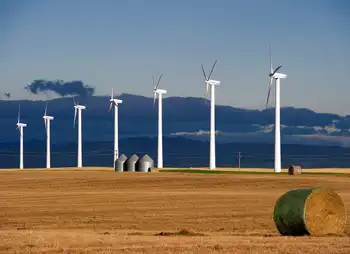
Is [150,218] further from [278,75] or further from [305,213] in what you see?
[278,75]

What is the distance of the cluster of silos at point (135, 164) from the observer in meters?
121

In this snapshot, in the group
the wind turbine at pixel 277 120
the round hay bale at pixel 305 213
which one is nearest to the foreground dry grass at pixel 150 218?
the round hay bale at pixel 305 213

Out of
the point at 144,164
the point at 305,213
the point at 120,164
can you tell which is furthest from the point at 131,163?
the point at 305,213

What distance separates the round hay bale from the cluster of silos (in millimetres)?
85256

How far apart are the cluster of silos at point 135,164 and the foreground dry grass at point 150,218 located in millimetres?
31820

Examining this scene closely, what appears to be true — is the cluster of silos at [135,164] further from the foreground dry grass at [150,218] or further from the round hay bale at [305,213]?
the round hay bale at [305,213]

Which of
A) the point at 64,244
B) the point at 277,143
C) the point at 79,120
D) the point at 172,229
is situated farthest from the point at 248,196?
the point at 79,120

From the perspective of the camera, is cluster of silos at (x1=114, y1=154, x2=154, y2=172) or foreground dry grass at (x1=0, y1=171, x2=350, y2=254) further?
cluster of silos at (x1=114, y1=154, x2=154, y2=172)

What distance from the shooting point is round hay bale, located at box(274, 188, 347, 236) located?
33875mm

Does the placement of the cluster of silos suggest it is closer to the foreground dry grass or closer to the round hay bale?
the foreground dry grass

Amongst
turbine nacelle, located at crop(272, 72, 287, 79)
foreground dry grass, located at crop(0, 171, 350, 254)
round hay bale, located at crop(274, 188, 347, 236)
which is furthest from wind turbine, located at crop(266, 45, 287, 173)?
round hay bale, located at crop(274, 188, 347, 236)

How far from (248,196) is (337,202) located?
89.1 ft

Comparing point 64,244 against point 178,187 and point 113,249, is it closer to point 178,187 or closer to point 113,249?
point 113,249

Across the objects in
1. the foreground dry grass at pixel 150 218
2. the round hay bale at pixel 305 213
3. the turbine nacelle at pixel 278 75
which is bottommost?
the foreground dry grass at pixel 150 218
